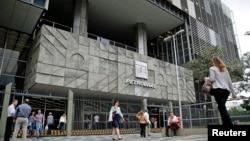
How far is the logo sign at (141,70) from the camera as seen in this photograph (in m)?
26.4

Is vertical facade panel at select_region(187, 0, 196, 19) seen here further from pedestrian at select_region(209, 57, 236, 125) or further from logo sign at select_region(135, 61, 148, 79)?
pedestrian at select_region(209, 57, 236, 125)

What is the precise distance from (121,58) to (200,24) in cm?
1794

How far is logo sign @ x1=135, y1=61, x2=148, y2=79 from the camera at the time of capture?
1039 inches

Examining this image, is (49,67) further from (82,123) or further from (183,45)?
(183,45)

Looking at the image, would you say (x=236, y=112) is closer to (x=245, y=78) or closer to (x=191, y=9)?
(x=245, y=78)

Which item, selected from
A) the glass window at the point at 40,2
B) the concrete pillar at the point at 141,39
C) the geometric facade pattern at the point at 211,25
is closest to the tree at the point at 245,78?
the geometric facade pattern at the point at 211,25

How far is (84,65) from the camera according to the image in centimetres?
2177

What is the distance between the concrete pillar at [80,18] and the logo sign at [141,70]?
7.40m

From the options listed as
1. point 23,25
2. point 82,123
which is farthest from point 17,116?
point 23,25

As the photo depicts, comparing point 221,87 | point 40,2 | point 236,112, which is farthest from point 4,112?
point 221,87

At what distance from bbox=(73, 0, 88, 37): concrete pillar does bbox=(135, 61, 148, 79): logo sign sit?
7.40m

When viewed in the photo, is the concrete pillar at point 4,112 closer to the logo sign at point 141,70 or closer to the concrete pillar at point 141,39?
the logo sign at point 141,70

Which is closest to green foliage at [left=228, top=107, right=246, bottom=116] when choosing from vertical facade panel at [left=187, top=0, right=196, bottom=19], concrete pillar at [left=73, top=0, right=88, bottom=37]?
concrete pillar at [left=73, top=0, right=88, bottom=37]

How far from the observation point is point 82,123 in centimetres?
1844
